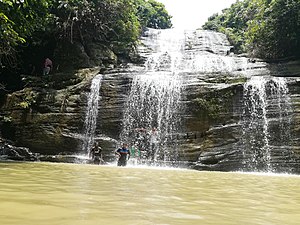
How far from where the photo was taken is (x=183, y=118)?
580 inches

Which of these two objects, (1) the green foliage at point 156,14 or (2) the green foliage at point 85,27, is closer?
(2) the green foliage at point 85,27

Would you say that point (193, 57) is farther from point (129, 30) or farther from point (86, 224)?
point (86, 224)

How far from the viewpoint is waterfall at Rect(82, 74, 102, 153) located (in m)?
14.7

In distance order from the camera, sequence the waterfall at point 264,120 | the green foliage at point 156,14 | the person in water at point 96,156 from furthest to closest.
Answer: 1. the green foliage at point 156,14
2. the waterfall at point 264,120
3. the person in water at point 96,156

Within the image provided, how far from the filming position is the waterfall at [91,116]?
1471cm

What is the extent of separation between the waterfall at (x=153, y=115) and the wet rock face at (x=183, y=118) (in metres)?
0.30

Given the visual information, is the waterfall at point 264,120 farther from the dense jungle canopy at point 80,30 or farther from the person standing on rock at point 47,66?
the person standing on rock at point 47,66

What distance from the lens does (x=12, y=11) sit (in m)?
11.2

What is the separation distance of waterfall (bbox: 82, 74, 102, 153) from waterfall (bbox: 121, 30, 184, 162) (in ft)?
4.65

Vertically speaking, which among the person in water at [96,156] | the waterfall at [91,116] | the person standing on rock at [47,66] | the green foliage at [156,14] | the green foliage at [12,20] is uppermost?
the green foliage at [156,14]

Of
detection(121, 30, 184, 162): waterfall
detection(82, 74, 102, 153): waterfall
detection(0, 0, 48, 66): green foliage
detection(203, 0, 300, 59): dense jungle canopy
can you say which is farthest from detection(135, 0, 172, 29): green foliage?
detection(0, 0, 48, 66): green foliage

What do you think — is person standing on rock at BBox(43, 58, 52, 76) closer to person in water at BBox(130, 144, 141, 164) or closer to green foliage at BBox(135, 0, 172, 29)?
person in water at BBox(130, 144, 141, 164)

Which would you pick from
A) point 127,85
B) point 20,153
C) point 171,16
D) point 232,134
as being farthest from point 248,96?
point 171,16

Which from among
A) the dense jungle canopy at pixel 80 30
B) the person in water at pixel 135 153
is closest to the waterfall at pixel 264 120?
the person in water at pixel 135 153
